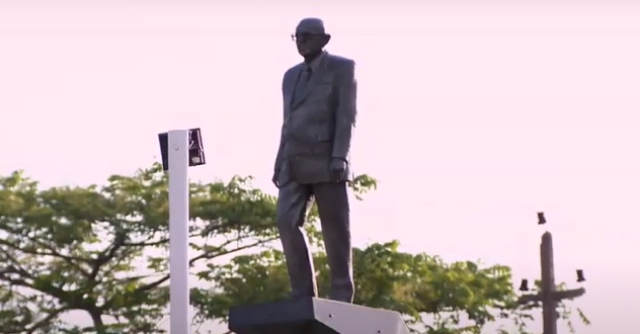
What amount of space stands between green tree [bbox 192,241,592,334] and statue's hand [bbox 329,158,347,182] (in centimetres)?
780

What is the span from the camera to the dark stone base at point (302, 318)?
9.04 m

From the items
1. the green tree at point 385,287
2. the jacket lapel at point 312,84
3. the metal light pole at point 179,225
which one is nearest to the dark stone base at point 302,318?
the metal light pole at point 179,225

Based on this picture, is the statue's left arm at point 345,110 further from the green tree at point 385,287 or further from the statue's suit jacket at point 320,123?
the green tree at point 385,287

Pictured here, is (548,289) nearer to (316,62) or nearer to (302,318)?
(316,62)

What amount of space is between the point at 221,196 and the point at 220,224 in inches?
16.0

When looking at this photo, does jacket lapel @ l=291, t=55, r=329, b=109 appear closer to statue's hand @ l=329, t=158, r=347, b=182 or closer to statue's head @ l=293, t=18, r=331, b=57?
statue's head @ l=293, t=18, r=331, b=57

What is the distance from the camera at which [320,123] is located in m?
9.70

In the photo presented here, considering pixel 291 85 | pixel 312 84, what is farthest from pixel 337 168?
pixel 291 85

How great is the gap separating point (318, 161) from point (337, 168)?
18 cm

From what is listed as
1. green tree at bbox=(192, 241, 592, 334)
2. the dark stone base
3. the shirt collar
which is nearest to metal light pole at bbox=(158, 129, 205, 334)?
the dark stone base

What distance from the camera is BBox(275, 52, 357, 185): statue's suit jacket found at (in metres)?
9.65

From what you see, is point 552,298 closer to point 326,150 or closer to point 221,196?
point 221,196

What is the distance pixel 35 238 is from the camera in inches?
727

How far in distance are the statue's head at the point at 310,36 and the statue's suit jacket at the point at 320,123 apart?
0.35ft
